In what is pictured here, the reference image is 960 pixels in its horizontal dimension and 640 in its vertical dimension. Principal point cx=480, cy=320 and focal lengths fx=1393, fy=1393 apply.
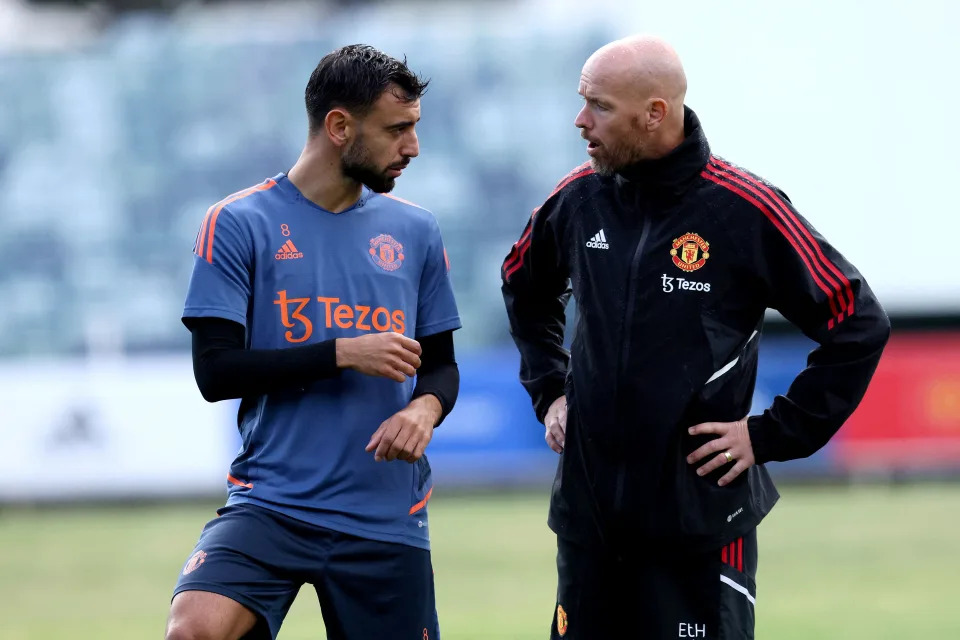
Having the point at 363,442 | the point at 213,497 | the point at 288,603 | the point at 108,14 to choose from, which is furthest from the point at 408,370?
the point at 108,14

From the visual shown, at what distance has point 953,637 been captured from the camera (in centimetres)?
637

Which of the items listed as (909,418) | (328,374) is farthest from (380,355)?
(909,418)

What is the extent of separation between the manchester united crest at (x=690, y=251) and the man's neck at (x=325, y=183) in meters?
0.84

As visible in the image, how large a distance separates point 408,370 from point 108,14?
1418 centimetres

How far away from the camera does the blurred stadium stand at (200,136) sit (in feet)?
48.4

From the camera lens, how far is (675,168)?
3494mm

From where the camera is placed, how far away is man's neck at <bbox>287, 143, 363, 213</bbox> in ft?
11.9

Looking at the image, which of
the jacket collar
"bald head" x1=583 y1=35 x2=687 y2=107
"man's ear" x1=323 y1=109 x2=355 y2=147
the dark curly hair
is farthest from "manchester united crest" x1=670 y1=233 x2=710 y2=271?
"man's ear" x1=323 y1=109 x2=355 y2=147

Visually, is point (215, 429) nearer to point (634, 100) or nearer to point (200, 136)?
point (200, 136)

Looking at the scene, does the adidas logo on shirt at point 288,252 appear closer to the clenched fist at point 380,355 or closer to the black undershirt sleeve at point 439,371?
the clenched fist at point 380,355

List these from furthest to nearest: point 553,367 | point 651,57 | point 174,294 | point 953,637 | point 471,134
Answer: point 471,134 < point 174,294 < point 953,637 < point 553,367 < point 651,57

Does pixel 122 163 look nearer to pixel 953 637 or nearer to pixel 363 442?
pixel 953 637

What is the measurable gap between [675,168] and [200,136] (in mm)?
12796

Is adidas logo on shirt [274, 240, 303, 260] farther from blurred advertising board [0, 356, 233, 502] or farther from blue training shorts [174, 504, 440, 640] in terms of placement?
blurred advertising board [0, 356, 233, 502]
